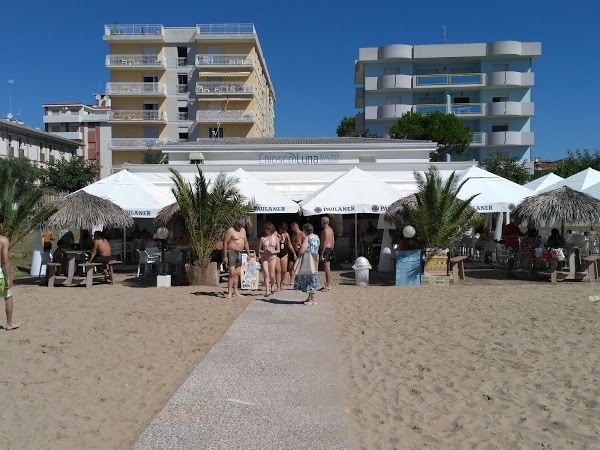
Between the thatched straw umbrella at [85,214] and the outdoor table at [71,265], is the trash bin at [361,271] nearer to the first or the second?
the thatched straw umbrella at [85,214]

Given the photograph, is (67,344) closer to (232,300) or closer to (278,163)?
(232,300)

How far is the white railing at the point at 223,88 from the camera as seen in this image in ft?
170

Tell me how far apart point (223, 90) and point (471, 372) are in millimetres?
48407

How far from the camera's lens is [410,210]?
13672mm

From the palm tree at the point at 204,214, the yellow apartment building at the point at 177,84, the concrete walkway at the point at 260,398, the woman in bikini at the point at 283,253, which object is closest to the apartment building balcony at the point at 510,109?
the yellow apartment building at the point at 177,84

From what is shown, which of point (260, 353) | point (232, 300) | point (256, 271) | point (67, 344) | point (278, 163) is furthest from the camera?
point (278, 163)

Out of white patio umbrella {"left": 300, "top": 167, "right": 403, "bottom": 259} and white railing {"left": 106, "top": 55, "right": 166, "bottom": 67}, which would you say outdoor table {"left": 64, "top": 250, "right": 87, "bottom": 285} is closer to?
white patio umbrella {"left": 300, "top": 167, "right": 403, "bottom": 259}

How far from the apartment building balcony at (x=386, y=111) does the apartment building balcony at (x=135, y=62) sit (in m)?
18.7

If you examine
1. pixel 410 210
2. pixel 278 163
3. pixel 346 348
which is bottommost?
pixel 346 348

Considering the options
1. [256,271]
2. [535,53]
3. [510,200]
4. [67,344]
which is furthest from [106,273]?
[535,53]

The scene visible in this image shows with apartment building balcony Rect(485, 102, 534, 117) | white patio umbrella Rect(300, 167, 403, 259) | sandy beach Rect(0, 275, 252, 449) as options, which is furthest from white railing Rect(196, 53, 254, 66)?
sandy beach Rect(0, 275, 252, 449)

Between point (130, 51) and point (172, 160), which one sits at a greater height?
point (130, 51)

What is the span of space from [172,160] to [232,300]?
13.6 m

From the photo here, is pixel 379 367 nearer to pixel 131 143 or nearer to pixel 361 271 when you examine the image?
pixel 361 271
